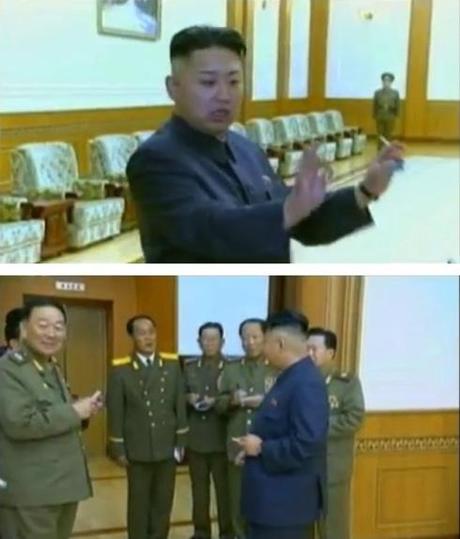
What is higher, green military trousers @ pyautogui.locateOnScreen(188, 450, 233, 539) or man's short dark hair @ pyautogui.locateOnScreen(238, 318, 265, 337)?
man's short dark hair @ pyautogui.locateOnScreen(238, 318, 265, 337)

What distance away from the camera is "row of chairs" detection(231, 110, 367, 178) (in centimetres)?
105

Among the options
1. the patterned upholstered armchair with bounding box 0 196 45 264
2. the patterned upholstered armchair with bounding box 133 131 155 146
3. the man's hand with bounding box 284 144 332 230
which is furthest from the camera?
the patterned upholstered armchair with bounding box 0 196 45 264

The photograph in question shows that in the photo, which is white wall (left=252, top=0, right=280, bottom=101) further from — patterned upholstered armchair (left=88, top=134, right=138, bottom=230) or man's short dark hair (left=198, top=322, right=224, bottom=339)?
man's short dark hair (left=198, top=322, right=224, bottom=339)

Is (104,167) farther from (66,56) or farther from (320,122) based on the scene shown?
(320,122)

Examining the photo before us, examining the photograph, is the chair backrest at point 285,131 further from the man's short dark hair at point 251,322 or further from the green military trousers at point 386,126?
the man's short dark hair at point 251,322

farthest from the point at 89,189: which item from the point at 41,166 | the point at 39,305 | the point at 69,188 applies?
the point at 39,305

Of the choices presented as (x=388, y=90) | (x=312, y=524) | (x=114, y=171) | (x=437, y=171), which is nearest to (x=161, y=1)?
(x=114, y=171)

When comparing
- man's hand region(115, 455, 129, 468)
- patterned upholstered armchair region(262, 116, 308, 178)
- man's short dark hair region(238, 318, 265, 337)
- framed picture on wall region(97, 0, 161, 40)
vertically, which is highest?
framed picture on wall region(97, 0, 161, 40)

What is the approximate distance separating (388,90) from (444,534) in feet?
2.14

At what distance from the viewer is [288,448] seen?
108 cm

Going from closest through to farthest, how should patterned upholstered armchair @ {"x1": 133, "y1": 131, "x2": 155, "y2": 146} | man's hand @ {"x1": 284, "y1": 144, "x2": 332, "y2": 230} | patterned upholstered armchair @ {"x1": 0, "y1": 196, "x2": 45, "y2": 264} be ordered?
man's hand @ {"x1": 284, "y1": 144, "x2": 332, "y2": 230}
patterned upholstered armchair @ {"x1": 133, "y1": 131, "x2": 155, "y2": 146}
patterned upholstered armchair @ {"x1": 0, "y1": 196, "x2": 45, "y2": 264}

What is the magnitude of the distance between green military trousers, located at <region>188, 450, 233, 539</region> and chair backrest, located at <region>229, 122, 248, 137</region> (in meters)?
0.42

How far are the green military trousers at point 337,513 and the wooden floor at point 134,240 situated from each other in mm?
408

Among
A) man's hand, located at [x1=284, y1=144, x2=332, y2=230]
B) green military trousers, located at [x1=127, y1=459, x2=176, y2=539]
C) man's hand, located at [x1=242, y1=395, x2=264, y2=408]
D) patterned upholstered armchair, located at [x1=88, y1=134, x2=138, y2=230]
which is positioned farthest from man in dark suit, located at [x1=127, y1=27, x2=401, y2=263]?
green military trousers, located at [x1=127, y1=459, x2=176, y2=539]
